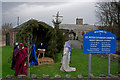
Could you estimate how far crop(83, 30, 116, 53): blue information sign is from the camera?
728 cm

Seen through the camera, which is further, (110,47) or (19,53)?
(110,47)

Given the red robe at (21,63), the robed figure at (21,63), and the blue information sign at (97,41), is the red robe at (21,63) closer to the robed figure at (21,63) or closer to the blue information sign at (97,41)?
the robed figure at (21,63)

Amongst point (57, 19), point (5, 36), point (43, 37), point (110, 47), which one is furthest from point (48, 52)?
point (5, 36)

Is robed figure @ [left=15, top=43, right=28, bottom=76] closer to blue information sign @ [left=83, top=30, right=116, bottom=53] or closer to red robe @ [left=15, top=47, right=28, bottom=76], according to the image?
red robe @ [left=15, top=47, right=28, bottom=76]

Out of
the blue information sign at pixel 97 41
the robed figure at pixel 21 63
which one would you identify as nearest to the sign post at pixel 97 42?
the blue information sign at pixel 97 41

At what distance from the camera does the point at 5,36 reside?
96.3ft

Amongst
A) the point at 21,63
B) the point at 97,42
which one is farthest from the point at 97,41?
the point at 21,63

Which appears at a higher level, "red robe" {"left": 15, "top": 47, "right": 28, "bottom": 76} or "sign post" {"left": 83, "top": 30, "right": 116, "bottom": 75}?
"sign post" {"left": 83, "top": 30, "right": 116, "bottom": 75}

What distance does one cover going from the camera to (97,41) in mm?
7324

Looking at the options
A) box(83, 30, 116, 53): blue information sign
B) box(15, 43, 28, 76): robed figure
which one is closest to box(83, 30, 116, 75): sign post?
box(83, 30, 116, 53): blue information sign

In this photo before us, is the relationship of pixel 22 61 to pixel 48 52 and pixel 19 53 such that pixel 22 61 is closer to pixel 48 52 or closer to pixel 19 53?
pixel 19 53

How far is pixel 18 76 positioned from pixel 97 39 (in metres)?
4.19

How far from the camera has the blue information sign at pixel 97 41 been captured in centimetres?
728

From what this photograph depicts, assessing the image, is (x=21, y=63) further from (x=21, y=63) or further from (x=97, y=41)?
(x=97, y=41)
